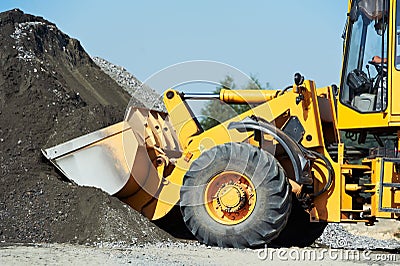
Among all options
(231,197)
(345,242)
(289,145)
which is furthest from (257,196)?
(345,242)

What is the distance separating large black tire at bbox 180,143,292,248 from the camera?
8867mm

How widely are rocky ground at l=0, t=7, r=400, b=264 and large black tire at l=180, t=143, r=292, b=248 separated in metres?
0.36

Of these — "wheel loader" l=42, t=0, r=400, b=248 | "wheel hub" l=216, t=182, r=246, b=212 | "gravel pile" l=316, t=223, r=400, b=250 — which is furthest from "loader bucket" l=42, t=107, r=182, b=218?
"gravel pile" l=316, t=223, r=400, b=250

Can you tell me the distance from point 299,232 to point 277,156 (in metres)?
1.45

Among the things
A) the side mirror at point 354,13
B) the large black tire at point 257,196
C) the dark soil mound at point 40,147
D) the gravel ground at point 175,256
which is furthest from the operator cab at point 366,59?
the dark soil mound at point 40,147

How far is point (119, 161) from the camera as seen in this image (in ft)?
32.7

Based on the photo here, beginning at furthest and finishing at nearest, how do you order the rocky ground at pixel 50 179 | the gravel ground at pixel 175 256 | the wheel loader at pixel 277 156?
the rocky ground at pixel 50 179
the wheel loader at pixel 277 156
the gravel ground at pixel 175 256

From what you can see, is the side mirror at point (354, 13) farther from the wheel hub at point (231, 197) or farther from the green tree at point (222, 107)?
the wheel hub at point (231, 197)

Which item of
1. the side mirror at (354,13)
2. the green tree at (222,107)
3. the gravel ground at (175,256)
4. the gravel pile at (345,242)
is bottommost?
the gravel pile at (345,242)

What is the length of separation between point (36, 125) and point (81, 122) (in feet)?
2.23

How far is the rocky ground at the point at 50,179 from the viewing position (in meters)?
9.20

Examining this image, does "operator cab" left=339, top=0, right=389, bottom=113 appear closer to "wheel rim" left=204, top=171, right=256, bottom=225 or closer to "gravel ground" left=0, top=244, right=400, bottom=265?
"wheel rim" left=204, top=171, right=256, bottom=225

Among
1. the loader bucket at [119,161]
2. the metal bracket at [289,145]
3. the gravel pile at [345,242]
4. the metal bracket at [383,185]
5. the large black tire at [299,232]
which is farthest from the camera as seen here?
the gravel pile at [345,242]

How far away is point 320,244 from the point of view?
10984mm
